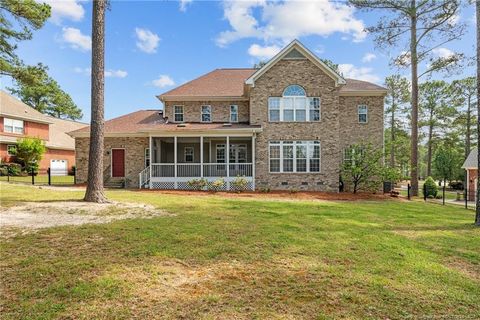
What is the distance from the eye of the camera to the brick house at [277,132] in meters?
18.0

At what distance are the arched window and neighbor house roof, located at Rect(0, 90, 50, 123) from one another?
88.4 ft

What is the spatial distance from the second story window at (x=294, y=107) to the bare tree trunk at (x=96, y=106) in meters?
10.5

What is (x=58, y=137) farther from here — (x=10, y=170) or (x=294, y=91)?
(x=294, y=91)

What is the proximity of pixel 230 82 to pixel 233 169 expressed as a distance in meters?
7.11

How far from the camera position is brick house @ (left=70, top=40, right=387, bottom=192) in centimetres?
1795

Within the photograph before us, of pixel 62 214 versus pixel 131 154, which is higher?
pixel 131 154

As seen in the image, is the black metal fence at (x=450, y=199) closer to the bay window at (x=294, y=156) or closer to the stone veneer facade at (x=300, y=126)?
the stone veneer facade at (x=300, y=126)

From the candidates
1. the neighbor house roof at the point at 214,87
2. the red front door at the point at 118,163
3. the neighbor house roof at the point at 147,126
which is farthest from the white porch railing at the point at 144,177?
the neighbor house roof at the point at 214,87

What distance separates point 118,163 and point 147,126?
331cm

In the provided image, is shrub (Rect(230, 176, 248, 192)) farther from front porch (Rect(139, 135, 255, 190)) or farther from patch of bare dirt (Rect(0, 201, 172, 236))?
patch of bare dirt (Rect(0, 201, 172, 236))

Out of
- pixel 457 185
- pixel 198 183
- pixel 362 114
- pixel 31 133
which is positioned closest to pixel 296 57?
pixel 362 114

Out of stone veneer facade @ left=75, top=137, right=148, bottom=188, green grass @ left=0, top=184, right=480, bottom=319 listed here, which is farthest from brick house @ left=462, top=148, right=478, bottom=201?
stone veneer facade @ left=75, top=137, right=148, bottom=188

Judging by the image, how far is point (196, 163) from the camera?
19062 mm

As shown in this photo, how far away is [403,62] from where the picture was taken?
20.1 m
